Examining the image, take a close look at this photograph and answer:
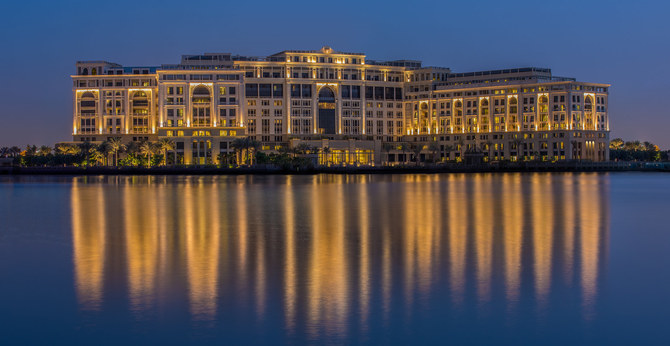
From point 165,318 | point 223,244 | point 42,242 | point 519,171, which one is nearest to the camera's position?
point 165,318

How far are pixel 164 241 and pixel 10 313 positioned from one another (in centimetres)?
1438

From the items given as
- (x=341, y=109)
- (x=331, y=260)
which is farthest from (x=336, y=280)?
(x=341, y=109)

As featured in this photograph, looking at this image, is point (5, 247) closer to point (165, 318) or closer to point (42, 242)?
point (42, 242)

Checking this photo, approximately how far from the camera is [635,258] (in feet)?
92.0

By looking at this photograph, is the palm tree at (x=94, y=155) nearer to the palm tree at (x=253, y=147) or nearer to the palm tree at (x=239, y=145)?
the palm tree at (x=239, y=145)

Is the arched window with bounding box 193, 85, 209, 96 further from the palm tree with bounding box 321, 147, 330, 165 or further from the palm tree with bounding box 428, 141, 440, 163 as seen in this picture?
the palm tree with bounding box 428, 141, 440, 163

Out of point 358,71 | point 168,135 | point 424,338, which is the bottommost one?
point 424,338

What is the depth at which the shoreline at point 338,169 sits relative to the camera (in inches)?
5605

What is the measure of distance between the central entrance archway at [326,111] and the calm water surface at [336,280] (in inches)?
5267

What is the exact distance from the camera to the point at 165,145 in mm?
151000

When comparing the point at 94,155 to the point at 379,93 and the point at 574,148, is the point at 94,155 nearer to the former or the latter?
the point at 379,93

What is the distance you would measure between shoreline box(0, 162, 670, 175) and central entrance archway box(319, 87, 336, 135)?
23876mm

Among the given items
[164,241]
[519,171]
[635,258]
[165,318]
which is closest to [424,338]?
[165,318]

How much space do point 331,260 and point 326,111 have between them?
15267cm
